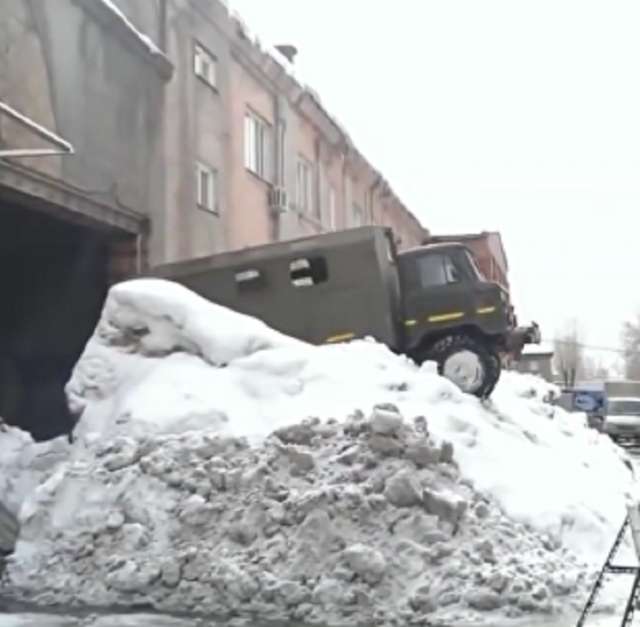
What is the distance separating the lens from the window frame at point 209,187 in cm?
1924

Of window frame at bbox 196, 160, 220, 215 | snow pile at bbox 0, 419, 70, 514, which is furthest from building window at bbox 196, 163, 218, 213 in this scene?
snow pile at bbox 0, 419, 70, 514

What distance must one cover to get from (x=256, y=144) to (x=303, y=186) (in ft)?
12.8

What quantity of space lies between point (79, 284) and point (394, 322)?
5376mm

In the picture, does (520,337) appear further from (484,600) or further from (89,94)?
(484,600)

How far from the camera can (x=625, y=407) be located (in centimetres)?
3841

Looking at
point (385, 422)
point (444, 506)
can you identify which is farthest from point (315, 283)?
point (444, 506)

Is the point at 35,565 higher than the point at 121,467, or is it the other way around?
the point at 121,467

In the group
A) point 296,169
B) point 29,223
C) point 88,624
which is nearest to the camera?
point 88,624

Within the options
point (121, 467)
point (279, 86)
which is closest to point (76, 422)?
point (121, 467)

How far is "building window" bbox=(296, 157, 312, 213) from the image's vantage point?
2647 cm

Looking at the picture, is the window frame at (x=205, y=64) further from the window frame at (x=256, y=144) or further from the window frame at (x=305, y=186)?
the window frame at (x=305, y=186)

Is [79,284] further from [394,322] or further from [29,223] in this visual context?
[394,322]

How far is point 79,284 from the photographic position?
18109 millimetres

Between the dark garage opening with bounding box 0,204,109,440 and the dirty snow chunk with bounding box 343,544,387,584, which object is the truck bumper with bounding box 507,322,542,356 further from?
the dirty snow chunk with bounding box 343,544,387,584
